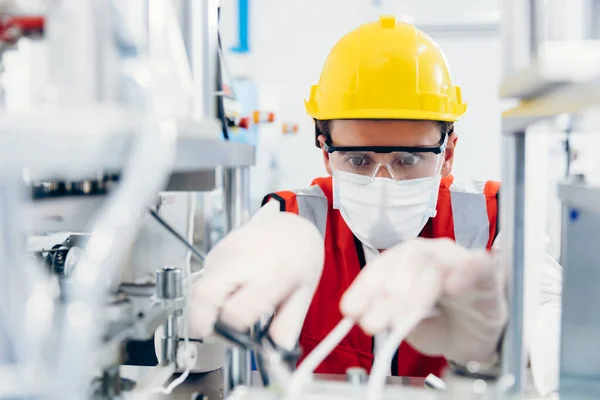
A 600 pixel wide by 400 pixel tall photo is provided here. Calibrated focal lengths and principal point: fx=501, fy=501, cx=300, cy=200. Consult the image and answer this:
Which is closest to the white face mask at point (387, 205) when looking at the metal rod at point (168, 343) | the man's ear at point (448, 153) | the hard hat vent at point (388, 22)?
the man's ear at point (448, 153)

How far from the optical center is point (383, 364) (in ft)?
1.40

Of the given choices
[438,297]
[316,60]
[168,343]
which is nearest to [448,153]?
[438,297]

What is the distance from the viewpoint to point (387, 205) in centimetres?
109

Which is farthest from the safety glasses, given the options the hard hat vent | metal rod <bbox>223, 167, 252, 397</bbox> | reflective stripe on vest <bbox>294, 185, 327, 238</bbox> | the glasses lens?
metal rod <bbox>223, 167, 252, 397</bbox>

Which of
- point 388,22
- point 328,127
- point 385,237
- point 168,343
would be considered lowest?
point 168,343

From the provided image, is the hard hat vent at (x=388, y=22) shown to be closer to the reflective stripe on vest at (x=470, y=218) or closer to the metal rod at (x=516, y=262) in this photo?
the reflective stripe on vest at (x=470, y=218)

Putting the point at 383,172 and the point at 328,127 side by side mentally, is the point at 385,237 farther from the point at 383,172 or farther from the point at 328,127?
the point at 328,127

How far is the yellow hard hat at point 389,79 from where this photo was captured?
110 cm

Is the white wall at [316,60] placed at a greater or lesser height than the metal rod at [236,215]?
greater

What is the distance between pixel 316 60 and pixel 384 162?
1784mm

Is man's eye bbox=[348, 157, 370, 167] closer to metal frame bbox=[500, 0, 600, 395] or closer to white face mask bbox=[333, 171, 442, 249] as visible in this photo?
white face mask bbox=[333, 171, 442, 249]

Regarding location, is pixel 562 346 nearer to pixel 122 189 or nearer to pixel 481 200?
pixel 122 189

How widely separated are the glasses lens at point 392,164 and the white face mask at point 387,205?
0.02 metres

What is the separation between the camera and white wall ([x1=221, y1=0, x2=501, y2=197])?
2.59 m
